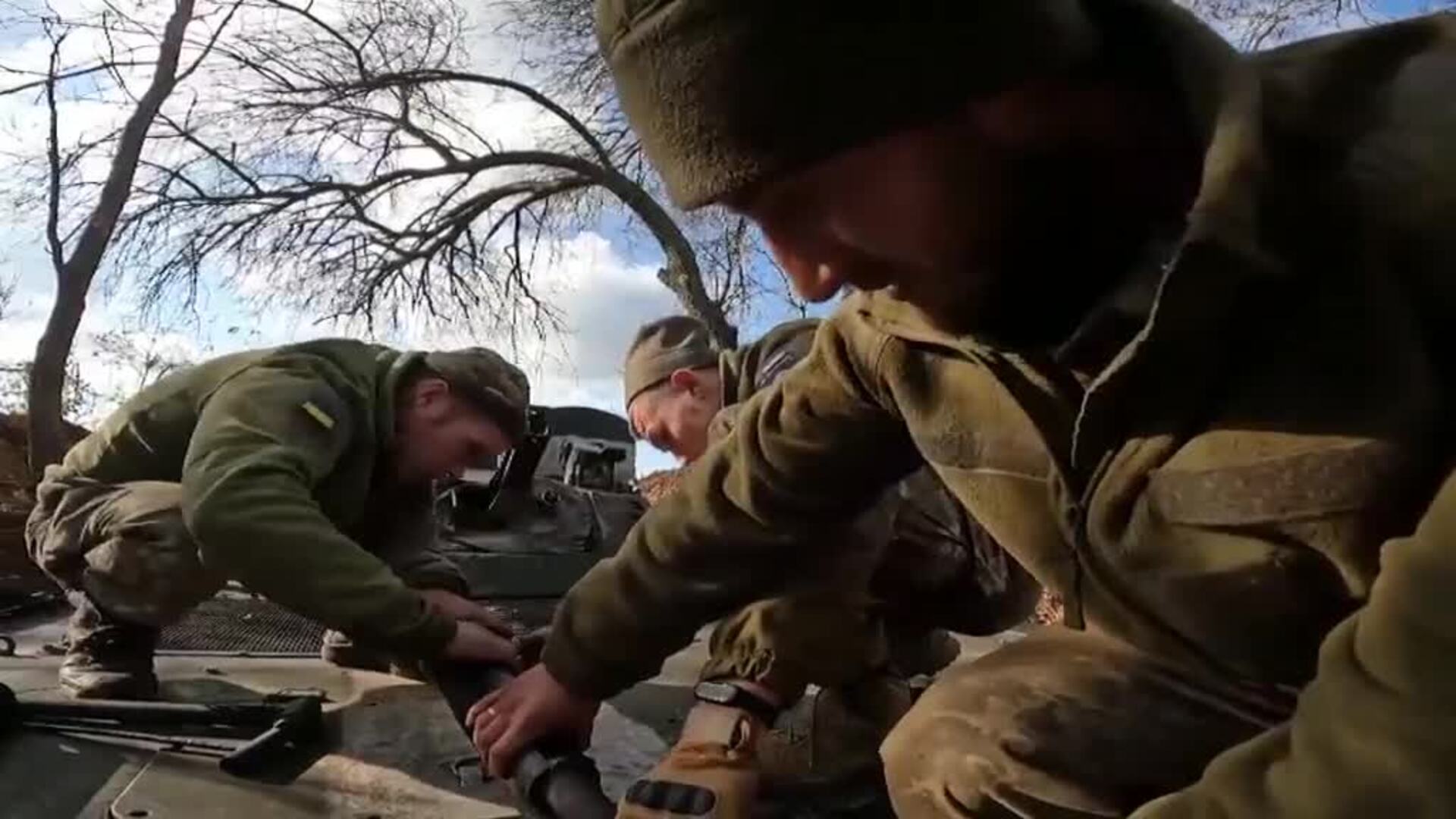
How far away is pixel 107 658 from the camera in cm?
329

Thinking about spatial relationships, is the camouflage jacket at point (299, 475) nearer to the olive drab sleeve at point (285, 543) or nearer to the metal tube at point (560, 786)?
the olive drab sleeve at point (285, 543)

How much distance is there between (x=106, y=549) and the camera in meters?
3.56

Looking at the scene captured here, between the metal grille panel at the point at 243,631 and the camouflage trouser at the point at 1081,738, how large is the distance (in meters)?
2.32

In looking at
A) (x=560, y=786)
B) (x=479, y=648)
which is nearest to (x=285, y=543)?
(x=479, y=648)

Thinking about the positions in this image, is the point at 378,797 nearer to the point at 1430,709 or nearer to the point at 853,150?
the point at 853,150

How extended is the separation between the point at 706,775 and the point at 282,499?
4.36ft

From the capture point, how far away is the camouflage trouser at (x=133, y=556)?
3.46 metres

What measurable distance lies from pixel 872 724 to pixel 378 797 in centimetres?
84

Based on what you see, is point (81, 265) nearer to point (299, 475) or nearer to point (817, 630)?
point (299, 475)


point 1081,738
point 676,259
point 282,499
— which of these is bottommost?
point 676,259

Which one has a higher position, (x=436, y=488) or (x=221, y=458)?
(x=221, y=458)

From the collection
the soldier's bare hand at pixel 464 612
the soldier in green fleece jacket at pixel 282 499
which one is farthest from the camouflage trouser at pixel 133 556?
the soldier's bare hand at pixel 464 612

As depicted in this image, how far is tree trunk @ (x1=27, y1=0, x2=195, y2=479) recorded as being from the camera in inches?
481

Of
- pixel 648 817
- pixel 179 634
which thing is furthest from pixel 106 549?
pixel 648 817
